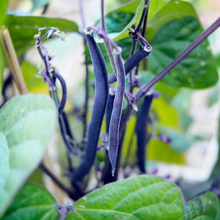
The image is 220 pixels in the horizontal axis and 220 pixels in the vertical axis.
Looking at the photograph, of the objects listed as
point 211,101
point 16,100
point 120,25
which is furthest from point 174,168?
point 16,100

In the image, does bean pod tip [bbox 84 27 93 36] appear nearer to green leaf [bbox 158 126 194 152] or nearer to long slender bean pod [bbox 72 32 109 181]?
long slender bean pod [bbox 72 32 109 181]

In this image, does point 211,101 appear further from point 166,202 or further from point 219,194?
point 166,202

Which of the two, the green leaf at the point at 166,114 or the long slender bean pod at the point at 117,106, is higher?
the long slender bean pod at the point at 117,106

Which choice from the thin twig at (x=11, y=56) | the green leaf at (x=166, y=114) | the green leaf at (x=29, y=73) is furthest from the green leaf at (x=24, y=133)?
the green leaf at (x=166, y=114)

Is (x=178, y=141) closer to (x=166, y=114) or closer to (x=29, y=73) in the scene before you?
(x=166, y=114)

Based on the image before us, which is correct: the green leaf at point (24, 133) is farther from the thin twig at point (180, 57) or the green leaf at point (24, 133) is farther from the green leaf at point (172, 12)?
the green leaf at point (172, 12)

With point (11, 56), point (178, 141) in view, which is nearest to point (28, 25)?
point (11, 56)
